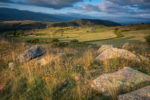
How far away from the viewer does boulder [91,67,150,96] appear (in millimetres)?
3598

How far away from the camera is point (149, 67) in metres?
5.44

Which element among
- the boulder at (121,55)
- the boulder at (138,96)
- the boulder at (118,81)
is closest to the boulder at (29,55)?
the boulder at (121,55)

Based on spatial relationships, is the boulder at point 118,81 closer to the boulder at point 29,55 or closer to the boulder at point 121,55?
the boulder at point 121,55

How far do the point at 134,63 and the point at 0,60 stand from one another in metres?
8.11

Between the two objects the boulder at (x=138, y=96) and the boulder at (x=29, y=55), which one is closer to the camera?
the boulder at (x=138, y=96)

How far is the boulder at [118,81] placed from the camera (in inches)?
142

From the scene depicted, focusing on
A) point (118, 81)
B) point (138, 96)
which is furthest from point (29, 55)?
point (138, 96)

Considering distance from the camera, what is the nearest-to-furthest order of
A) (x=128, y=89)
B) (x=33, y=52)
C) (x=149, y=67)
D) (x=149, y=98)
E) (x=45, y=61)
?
(x=149, y=98) → (x=128, y=89) → (x=149, y=67) → (x=45, y=61) → (x=33, y=52)

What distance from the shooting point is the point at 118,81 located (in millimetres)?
3828

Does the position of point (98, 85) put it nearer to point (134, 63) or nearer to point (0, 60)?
point (134, 63)

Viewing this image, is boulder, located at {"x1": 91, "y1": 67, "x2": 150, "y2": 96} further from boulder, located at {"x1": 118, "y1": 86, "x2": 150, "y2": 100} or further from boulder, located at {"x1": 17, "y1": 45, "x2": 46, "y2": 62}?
boulder, located at {"x1": 17, "y1": 45, "x2": 46, "y2": 62}

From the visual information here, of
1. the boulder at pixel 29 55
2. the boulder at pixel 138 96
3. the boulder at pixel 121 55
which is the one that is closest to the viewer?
the boulder at pixel 138 96

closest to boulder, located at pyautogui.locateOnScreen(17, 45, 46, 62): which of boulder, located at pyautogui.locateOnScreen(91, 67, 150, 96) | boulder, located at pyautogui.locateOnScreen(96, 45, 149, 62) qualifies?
boulder, located at pyautogui.locateOnScreen(96, 45, 149, 62)

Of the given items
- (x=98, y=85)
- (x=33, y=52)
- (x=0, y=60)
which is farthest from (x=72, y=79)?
(x=0, y=60)
